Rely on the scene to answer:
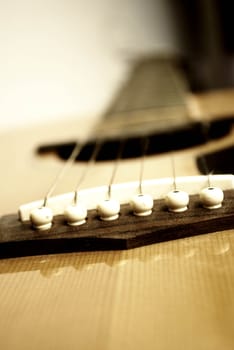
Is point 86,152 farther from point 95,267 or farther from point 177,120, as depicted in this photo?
point 95,267

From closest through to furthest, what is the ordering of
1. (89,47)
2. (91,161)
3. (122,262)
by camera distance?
(122,262) → (91,161) → (89,47)

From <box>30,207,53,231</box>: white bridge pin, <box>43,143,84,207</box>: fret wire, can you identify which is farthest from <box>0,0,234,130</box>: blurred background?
<box>30,207,53,231</box>: white bridge pin

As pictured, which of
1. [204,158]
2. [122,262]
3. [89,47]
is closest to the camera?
[122,262]

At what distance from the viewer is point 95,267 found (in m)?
0.45

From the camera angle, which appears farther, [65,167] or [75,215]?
[65,167]

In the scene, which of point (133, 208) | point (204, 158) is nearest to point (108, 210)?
point (133, 208)

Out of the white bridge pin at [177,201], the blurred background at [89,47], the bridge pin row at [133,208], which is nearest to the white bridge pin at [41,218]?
the bridge pin row at [133,208]

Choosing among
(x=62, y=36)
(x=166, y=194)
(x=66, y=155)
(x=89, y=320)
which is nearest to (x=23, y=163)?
(x=66, y=155)

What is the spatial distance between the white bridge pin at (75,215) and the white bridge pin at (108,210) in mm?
20

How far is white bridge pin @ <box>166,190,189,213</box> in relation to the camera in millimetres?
518

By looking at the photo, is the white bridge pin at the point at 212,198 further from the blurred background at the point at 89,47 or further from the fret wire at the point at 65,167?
the blurred background at the point at 89,47

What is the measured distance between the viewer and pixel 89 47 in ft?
7.59

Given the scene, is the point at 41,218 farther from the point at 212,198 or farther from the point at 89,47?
the point at 89,47

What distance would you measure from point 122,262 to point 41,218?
119mm
